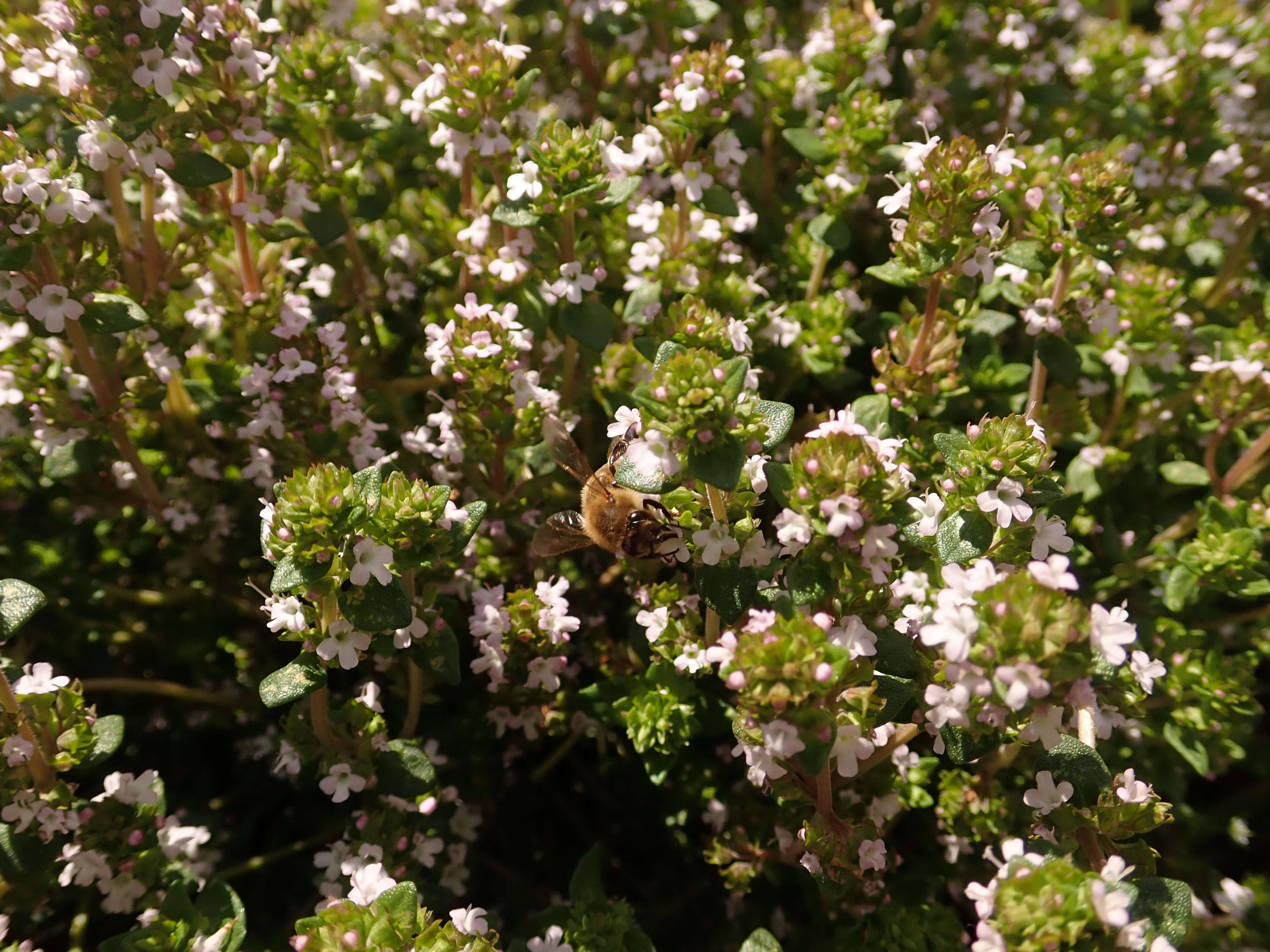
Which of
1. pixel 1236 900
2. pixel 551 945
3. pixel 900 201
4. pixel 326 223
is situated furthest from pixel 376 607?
pixel 1236 900

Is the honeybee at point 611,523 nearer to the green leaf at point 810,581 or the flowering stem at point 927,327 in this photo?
the green leaf at point 810,581

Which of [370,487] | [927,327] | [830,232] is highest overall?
[830,232]

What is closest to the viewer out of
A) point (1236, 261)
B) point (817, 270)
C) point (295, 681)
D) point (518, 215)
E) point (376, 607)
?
point (376, 607)

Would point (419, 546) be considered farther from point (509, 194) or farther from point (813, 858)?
point (813, 858)

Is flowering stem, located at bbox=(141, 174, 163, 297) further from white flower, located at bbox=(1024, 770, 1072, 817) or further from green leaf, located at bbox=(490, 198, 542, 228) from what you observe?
white flower, located at bbox=(1024, 770, 1072, 817)

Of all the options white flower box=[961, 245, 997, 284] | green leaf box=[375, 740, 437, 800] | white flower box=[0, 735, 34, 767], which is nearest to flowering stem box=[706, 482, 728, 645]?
green leaf box=[375, 740, 437, 800]

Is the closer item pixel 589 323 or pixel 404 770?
pixel 404 770

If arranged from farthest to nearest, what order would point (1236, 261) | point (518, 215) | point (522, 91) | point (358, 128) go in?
point (1236, 261) < point (358, 128) < point (522, 91) < point (518, 215)

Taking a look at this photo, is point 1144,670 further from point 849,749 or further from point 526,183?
point 526,183
